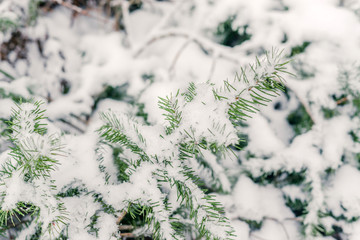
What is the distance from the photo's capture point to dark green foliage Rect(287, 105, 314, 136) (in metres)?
1.07

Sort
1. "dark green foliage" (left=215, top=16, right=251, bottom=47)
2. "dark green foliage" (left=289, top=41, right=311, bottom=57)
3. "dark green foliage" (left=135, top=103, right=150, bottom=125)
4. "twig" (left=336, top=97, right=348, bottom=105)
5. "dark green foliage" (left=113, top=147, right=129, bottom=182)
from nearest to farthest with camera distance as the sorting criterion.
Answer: "dark green foliage" (left=113, top=147, right=129, bottom=182) < "dark green foliage" (left=135, top=103, right=150, bottom=125) < "twig" (left=336, top=97, right=348, bottom=105) < "dark green foliage" (left=289, top=41, right=311, bottom=57) < "dark green foliage" (left=215, top=16, right=251, bottom=47)

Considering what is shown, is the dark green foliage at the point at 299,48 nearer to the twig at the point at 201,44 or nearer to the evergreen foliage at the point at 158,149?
the twig at the point at 201,44

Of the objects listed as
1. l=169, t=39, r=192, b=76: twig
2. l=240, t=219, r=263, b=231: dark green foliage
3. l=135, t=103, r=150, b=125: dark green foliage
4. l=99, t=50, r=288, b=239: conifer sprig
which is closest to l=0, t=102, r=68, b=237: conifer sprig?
l=99, t=50, r=288, b=239: conifer sprig

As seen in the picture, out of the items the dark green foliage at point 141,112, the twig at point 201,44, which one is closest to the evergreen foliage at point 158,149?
the dark green foliage at point 141,112

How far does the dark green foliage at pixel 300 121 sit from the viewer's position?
1.07m

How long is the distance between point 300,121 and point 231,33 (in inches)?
24.2

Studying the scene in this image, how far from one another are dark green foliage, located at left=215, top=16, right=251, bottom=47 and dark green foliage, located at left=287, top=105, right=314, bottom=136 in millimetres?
469

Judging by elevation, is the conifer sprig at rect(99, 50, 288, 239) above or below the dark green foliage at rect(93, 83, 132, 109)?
above

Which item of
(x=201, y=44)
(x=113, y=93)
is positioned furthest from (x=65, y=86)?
(x=201, y=44)

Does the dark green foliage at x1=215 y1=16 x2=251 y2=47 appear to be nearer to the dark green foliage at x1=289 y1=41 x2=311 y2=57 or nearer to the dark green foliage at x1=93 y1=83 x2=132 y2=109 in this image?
the dark green foliage at x1=289 y1=41 x2=311 y2=57

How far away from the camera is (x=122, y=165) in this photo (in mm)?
714

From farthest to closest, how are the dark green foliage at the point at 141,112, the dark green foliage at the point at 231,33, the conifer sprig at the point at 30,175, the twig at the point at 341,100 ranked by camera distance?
the dark green foliage at the point at 231,33 < the twig at the point at 341,100 < the dark green foliage at the point at 141,112 < the conifer sprig at the point at 30,175

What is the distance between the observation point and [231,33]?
1.42 meters

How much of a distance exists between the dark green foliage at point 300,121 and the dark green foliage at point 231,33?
18.5 inches
